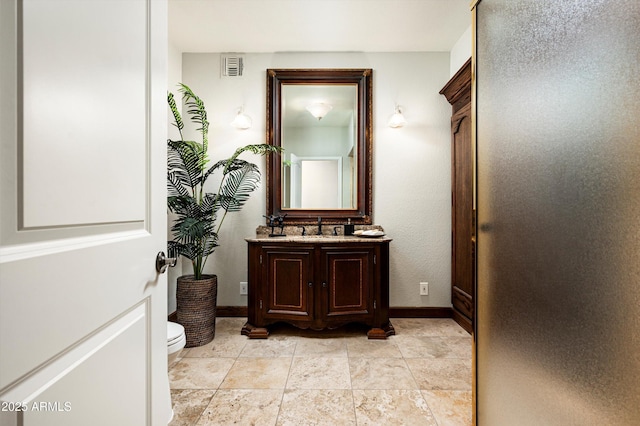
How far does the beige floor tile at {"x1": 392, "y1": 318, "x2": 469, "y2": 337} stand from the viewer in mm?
2680

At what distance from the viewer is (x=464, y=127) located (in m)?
2.75

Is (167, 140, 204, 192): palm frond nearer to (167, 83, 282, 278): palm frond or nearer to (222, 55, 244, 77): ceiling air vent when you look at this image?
(167, 83, 282, 278): palm frond

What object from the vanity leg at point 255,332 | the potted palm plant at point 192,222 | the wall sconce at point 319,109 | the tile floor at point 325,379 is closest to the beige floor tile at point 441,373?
the tile floor at point 325,379

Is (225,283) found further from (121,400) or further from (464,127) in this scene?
(464,127)

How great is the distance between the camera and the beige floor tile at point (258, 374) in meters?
1.86

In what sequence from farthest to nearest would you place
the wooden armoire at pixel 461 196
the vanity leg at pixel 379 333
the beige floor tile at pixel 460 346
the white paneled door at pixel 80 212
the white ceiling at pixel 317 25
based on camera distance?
the wooden armoire at pixel 461 196 → the vanity leg at pixel 379 333 → the white ceiling at pixel 317 25 → the beige floor tile at pixel 460 346 → the white paneled door at pixel 80 212

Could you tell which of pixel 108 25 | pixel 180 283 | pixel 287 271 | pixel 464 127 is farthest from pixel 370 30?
pixel 180 283

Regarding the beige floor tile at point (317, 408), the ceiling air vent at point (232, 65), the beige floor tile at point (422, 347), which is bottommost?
the beige floor tile at point (422, 347)

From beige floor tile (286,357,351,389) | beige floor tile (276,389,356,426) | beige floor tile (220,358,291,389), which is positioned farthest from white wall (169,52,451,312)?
beige floor tile (276,389,356,426)

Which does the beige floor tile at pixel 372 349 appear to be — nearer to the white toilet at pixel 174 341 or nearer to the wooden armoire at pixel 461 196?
the wooden armoire at pixel 461 196

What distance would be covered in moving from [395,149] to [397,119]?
0.29 metres

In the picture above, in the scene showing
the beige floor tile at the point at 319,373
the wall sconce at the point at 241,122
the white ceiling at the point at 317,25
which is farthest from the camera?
the wall sconce at the point at 241,122

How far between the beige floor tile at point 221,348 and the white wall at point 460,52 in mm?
3114

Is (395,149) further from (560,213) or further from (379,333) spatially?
(560,213)
